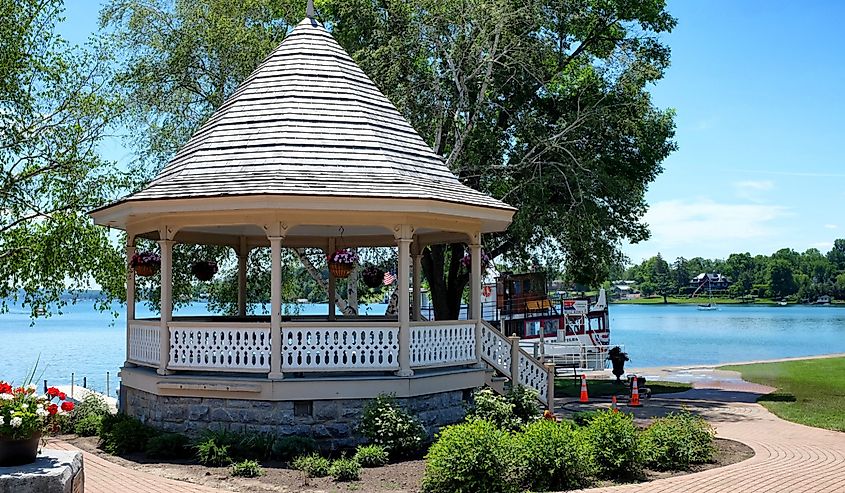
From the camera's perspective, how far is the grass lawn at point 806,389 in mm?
18562

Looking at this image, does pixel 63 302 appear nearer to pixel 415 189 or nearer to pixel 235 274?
pixel 235 274

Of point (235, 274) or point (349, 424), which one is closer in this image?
point (349, 424)

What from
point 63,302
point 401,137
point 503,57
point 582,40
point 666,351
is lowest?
point 666,351

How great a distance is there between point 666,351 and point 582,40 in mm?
43151

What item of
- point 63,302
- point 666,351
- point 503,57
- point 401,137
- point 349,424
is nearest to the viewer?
point 349,424

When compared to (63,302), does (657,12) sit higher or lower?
higher

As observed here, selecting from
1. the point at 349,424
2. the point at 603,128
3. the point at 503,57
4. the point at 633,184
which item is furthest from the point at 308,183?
the point at 633,184

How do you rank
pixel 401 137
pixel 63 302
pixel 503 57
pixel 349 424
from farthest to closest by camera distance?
pixel 503 57, pixel 63 302, pixel 401 137, pixel 349 424

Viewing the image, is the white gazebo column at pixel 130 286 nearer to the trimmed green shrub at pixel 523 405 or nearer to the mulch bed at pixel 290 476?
the mulch bed at pixel 290 476

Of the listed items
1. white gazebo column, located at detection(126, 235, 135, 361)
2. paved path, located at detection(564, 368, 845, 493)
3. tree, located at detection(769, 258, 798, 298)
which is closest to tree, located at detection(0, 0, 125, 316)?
white gazebo column, located at detection(126, 235, 135, 361)

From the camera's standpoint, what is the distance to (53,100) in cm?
1892

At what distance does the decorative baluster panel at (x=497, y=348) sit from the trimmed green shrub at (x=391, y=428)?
309cm

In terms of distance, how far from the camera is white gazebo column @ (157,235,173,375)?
541 inches

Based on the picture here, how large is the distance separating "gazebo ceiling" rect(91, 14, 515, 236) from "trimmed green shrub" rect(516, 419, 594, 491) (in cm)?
430
